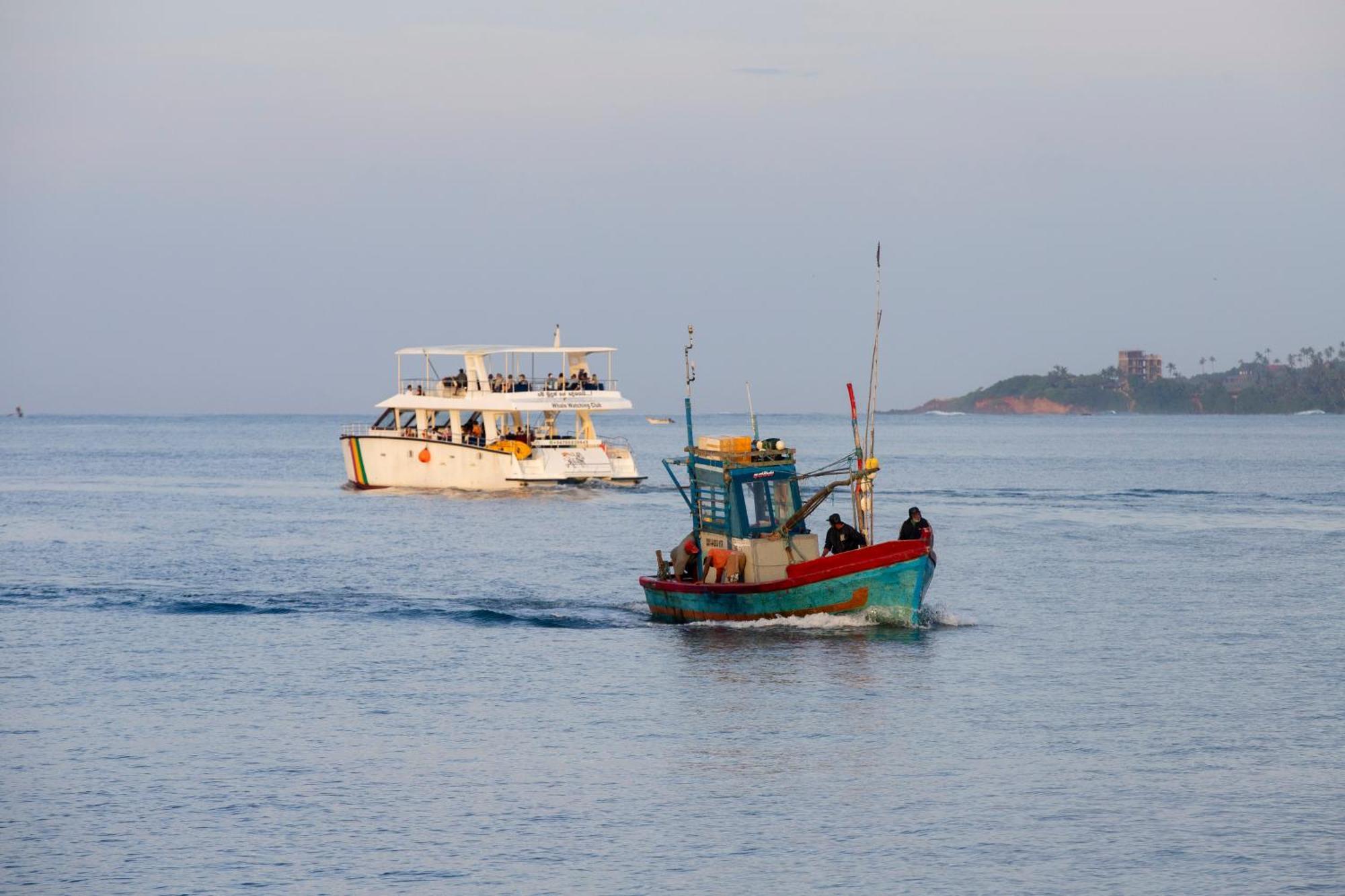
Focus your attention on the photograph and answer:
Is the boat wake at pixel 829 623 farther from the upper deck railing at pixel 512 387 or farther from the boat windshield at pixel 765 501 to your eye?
the upper deck railing at pixel 512 387

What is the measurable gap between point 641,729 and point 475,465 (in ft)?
174

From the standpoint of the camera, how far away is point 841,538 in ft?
105

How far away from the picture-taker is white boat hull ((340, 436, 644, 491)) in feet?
248

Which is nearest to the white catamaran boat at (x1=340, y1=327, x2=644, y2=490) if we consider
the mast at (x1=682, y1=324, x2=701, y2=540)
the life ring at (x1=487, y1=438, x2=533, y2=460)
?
the life ring at (x1=487, y1=438, x2=533, y2=460)

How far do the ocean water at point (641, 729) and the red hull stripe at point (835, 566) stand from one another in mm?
883

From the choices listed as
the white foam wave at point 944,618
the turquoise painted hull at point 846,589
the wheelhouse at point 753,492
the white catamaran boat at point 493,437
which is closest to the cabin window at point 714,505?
the wheelhouse at point 753,492

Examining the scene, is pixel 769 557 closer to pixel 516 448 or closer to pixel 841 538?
pixel 841 538

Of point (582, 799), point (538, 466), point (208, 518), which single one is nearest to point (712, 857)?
point (582, 799)

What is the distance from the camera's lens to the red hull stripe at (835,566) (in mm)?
30969

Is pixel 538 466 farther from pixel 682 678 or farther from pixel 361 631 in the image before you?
pixel 682 678

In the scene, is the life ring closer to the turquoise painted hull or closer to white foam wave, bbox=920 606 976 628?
white foam wave, bbox=920 606 976 628

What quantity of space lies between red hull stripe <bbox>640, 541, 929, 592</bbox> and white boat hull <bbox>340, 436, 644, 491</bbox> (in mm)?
43133

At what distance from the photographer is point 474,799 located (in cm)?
1994

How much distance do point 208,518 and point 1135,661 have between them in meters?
44.6
